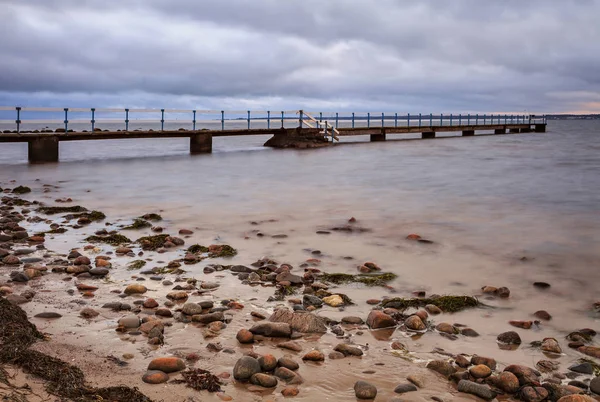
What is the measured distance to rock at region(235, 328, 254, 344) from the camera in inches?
184

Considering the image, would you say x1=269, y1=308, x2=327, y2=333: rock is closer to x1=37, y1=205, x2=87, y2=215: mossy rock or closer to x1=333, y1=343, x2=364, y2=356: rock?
x1=333, y1=343, x2=364, y2=356: rock

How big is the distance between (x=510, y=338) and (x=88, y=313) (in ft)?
12.1

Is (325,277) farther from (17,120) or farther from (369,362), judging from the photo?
(17,120)

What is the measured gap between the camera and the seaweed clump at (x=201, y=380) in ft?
12.6

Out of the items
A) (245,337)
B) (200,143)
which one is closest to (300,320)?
(245,337)

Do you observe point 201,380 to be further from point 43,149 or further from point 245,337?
point 43,149

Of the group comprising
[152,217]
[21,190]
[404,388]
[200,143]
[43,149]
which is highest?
[200,143]

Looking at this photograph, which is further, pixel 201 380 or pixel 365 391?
pixel 201 380

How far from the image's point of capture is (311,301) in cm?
570

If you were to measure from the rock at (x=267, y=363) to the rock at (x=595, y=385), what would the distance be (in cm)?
221

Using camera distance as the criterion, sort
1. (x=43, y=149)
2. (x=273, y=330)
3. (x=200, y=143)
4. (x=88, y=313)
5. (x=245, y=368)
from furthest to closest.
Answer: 1. (x=200, y=143)
2. (x=43, y=149)
3. (x=88, y=313)
4. (x=273, y=330)
5. (x=245, y=368)

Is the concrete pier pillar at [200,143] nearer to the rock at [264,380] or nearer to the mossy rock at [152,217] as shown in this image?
the mossy rock at [152,217]

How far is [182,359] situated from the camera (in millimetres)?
4316

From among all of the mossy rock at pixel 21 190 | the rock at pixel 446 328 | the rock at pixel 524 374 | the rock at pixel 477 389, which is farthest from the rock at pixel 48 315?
the mossy rock at pixel 21 190
